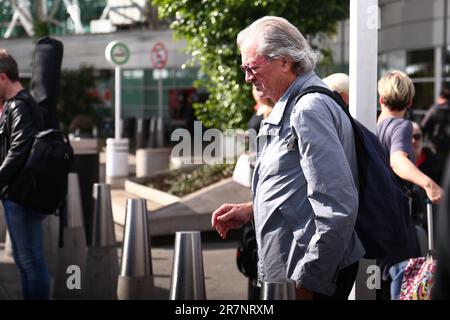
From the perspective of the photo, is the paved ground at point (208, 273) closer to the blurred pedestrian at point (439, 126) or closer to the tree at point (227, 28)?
the tree at point (227, 28)

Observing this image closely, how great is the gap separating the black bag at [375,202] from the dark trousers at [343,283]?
0.09m

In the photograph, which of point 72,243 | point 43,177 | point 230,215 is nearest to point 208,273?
point 72,243

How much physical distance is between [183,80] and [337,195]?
36992 millimetres

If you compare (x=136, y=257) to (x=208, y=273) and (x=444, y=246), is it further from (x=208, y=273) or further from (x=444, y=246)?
(x=444, y=246)

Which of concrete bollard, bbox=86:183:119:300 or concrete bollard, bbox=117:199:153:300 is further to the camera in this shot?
concrete bollard, bbox=86:183:119:300

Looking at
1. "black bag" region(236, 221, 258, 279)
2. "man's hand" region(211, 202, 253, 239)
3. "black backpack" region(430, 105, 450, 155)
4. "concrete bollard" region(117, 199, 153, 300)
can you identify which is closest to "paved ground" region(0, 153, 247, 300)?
"concrete bollard" region(117, 199, 153, 300)

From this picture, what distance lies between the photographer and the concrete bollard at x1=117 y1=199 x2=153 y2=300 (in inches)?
258

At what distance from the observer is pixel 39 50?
7324 mm

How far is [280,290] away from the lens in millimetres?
3094

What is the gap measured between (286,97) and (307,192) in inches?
14.3

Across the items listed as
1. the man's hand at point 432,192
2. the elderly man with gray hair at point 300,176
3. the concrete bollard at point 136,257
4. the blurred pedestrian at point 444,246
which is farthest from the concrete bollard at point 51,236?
the blurred pedestrian at point 444,246

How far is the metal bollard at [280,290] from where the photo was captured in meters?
3.08

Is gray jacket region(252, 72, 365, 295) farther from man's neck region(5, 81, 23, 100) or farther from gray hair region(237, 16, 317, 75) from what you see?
man's neck region(5, 81, 23, 100)

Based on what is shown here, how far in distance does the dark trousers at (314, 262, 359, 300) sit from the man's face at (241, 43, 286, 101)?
0.68m
